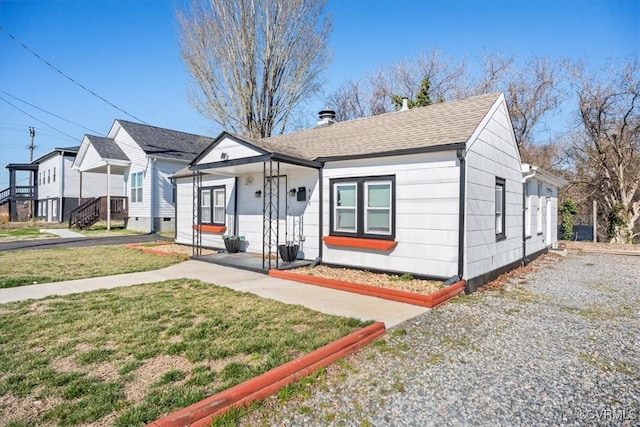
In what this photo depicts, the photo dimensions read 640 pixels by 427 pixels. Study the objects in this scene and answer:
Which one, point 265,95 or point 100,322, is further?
point 265,95

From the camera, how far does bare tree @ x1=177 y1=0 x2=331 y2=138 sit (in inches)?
675

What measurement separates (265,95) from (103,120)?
37.4 ft

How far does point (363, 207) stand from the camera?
24.0 ft

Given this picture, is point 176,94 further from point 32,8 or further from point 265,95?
point 32,8

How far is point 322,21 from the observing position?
18031 millimetres

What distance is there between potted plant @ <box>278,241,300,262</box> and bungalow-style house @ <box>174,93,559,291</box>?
297 millimetres

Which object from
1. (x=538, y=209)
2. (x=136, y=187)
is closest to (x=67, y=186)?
(x=136, y=187)

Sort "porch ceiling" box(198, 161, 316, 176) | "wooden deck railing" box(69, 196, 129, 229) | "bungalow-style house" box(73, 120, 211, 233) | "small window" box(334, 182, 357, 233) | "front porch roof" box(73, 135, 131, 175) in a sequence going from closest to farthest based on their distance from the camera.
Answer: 1. "small window" box(334, 182, 357, 233)
2. "porch ceiling" box(198, 161, 316, 176)
3. "bungalow-style house" box(73, 120, 211, 233)
4. "front porch roof" box(73, 135, 131, 175)
5. "wooden deck railing" box(69, 196, 129, 229)

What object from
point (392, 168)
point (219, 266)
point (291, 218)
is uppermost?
point (392, 168)

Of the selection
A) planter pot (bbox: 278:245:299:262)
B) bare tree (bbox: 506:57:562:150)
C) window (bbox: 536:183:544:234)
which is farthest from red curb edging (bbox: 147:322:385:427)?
bare tree (bbox: 506:57:562:150)

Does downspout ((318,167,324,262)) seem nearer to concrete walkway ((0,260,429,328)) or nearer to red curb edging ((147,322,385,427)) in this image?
concrete walkway ((0,260,429,328))

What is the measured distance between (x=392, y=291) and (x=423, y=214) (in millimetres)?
1736

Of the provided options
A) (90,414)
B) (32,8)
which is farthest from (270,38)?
(90,414)

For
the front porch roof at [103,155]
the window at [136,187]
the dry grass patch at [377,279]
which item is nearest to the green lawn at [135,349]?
the dry grass patch at [377,279]
